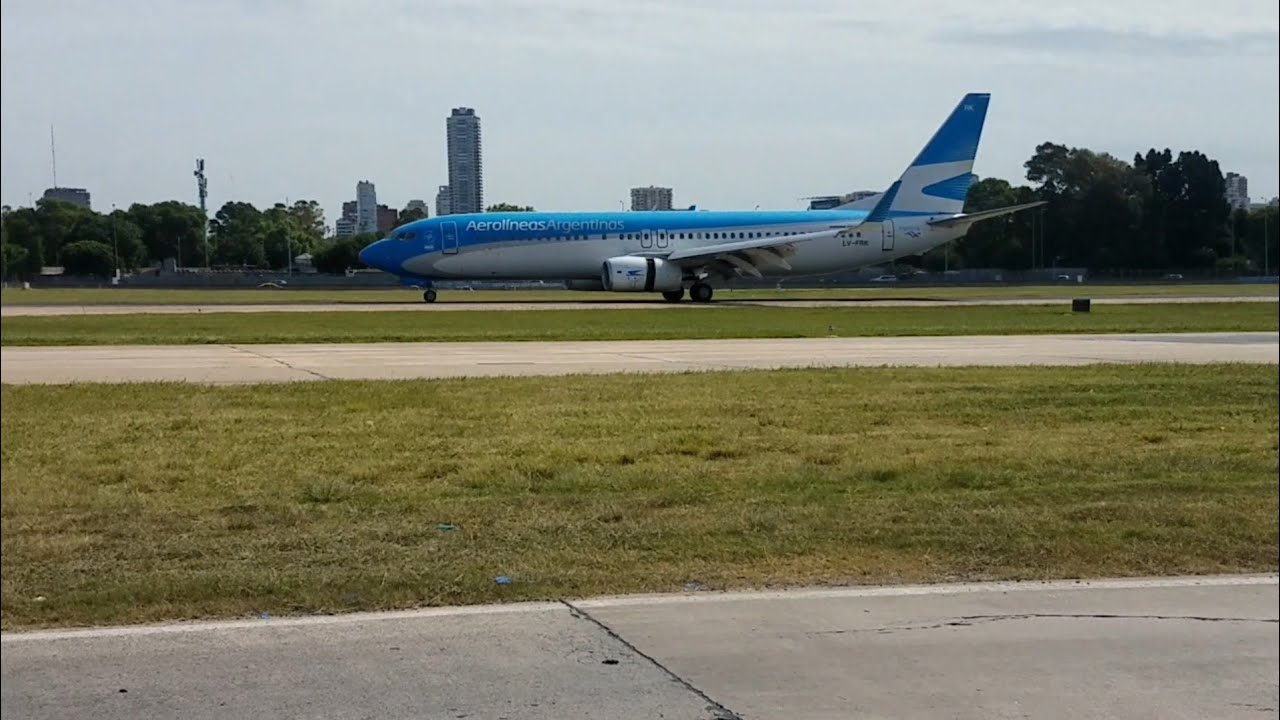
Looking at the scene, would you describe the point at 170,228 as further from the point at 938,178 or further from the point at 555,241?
the point at 938,178

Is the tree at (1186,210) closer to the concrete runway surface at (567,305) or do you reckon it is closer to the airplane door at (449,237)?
the concrete runway surface at (567,305)

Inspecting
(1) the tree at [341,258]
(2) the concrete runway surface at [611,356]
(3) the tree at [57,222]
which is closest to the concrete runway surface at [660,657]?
(3) the tree at [57,222]

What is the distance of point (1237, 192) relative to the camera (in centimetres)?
998

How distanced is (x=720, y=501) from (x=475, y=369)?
1038 centimetres

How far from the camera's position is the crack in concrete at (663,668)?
16.5 feet

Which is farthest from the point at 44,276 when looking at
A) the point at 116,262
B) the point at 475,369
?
the point at 475,369

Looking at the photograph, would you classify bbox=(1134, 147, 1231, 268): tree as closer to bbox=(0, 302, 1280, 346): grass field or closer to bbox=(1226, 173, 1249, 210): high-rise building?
bbox=(1226, 173, 1249, 210): high-rise building

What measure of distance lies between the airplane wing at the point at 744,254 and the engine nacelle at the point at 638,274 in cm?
59

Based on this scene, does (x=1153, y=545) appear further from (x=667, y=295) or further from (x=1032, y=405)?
(x=667, y=295)

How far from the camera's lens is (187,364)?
64.0ft

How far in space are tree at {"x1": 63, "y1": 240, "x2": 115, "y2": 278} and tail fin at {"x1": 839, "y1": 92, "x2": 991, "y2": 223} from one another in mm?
51441

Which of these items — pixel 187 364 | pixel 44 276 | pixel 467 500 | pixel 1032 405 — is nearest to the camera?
pixel 44 276

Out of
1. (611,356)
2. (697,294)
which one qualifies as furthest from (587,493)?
(697,294)

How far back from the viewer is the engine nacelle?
4906 centimetres
